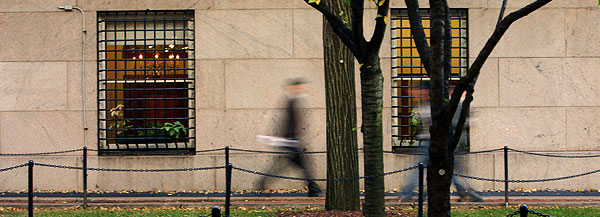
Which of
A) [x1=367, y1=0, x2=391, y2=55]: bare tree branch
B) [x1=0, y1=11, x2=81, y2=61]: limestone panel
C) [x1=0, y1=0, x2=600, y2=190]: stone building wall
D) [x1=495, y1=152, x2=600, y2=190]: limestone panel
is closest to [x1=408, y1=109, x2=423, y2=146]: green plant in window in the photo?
[x1=0, y1=0, x2=600, y2=190]: stone building wall

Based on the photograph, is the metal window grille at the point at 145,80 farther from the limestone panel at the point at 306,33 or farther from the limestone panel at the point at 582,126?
the limestone panel at the point at 582,126

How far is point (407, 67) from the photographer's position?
42.0 ft

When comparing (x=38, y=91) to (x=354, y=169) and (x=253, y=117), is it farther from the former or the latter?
(x=354, y=169)

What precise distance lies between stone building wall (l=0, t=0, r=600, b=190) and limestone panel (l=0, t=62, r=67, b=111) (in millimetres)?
20

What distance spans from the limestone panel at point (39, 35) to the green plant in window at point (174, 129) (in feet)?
7.19

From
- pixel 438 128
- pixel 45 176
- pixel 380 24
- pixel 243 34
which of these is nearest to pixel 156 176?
pixel 45 176

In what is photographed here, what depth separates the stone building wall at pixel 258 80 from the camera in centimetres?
1260

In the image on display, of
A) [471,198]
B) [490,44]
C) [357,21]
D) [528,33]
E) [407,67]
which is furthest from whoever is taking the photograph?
[407,67]

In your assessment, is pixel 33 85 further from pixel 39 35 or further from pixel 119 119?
pixel 119 119

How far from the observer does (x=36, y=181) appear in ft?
41.5

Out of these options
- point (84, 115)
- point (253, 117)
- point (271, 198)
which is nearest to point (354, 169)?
point (271, 198)

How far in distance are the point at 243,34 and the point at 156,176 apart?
3.24 m

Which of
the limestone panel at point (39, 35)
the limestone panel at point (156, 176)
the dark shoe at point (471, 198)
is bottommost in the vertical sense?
the dark shoe at point (471, 198)

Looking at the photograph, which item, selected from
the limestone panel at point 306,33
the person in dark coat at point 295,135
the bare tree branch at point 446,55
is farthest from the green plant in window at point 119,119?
the bare tree branch at point 446,55
